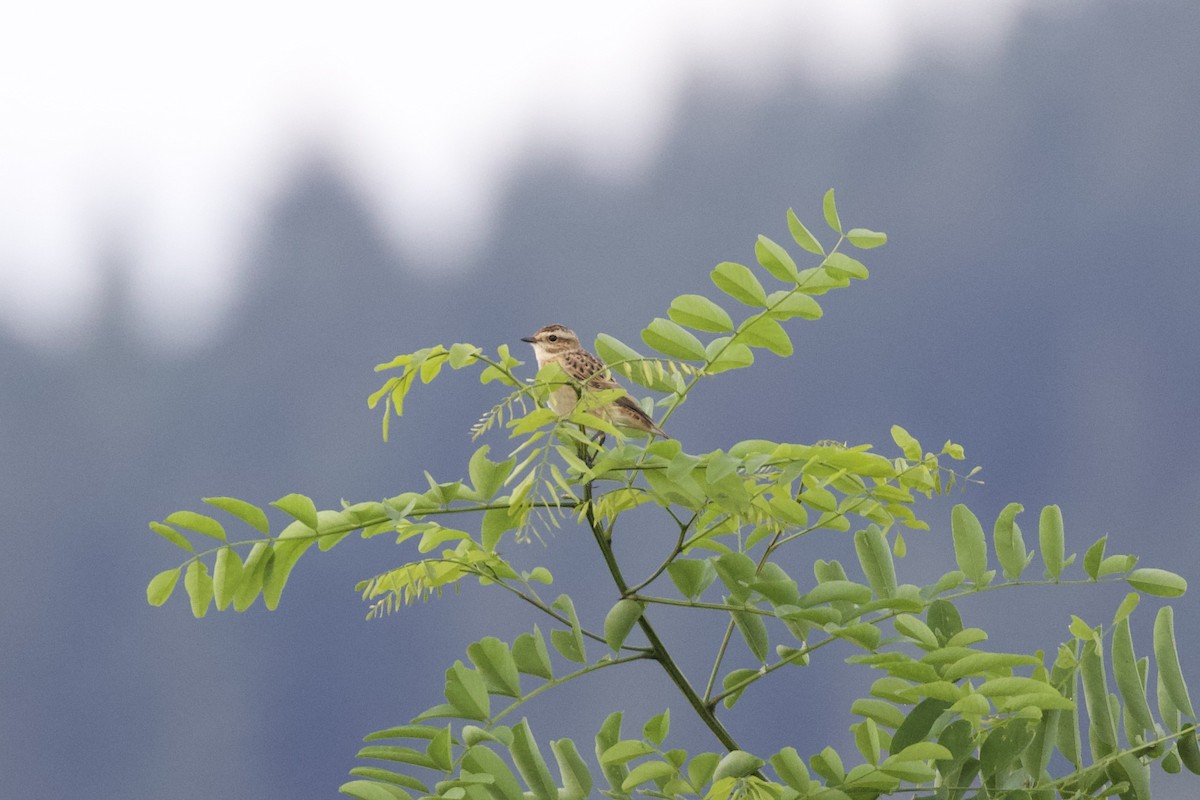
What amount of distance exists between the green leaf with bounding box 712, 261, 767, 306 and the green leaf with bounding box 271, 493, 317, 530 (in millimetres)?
616

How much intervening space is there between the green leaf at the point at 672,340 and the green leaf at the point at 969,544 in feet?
1.61

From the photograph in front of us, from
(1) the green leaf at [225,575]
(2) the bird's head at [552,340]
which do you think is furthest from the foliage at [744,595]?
(2) the bird's head at [552,340]

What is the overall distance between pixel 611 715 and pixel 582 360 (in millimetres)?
996

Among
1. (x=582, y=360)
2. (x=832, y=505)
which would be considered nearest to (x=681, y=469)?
(x=832, y=505)

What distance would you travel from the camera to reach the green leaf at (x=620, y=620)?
1.65 metres

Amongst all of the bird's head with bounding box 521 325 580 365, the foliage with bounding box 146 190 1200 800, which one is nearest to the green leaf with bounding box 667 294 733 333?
the foliage with bounding box 146 190 1200 800

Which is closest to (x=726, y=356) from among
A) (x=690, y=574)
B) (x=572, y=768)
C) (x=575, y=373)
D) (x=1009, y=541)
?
(x=690, y=574)

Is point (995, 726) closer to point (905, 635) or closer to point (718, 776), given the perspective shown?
point (905, 635)

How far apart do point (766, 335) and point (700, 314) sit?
10 centimetres

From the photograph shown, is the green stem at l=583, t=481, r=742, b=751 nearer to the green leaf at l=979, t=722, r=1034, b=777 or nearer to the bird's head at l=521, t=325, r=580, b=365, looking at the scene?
the green leaf at l=979, t=722, r=1034, b=777

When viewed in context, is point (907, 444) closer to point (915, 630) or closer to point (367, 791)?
point (915, 630)

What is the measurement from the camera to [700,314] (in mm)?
1635

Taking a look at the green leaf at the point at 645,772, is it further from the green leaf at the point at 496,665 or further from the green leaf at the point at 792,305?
the green leaf at the point at 792,305

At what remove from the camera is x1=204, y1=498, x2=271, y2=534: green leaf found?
5.27 feet
